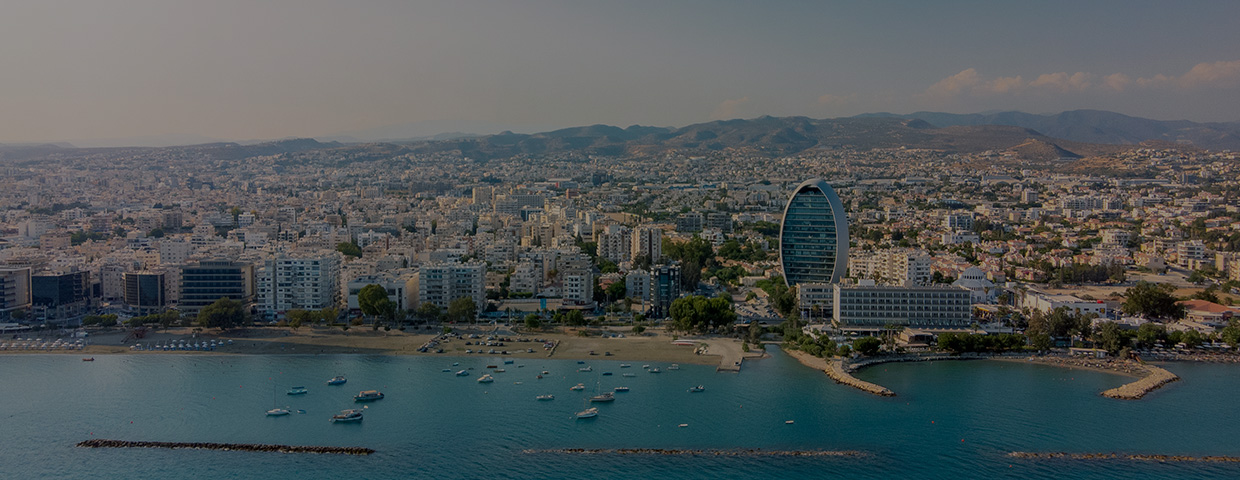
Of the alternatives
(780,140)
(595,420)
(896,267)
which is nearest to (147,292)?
(595,420)

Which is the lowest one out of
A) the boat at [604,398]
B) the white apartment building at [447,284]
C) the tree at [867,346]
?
the boat at [604,398]

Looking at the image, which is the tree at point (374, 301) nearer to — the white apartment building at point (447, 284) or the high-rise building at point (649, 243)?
the white apartment building at point (447, 284)

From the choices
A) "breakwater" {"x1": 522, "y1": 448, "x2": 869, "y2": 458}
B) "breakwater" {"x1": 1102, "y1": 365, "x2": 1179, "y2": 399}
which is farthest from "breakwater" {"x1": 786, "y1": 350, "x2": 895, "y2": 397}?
"breakwater" {"x1": 1102, "y1": 365, "x2": 1179, "y2": 399}

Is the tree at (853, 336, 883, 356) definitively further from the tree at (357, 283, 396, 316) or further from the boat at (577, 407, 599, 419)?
the tree at (357, 283, 396, 316)

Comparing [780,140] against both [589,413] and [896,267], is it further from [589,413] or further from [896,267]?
[589,413]

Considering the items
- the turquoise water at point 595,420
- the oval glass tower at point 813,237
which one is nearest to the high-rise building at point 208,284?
the turquoise water at point 595,420

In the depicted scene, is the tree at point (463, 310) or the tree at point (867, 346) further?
the tree at point (463, 310)

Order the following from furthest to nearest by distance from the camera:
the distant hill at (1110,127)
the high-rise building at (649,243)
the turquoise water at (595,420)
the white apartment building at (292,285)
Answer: the distant hill at (1110,127) → the high-rise building at (649,243) → the white apartment building at (292,285) → the turquoise water at (595,420)
